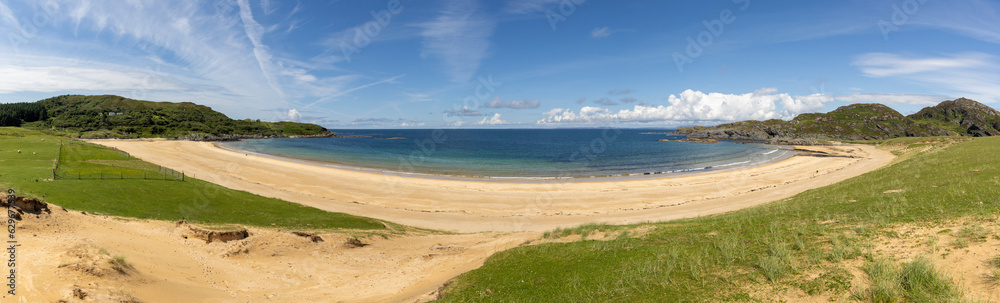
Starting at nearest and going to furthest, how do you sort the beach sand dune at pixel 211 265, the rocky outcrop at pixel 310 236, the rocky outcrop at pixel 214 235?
the beach sand dune at pixel 211 265, the rocky outcrop at pixel 214 235, the rocky outcrop at pixel 310 236

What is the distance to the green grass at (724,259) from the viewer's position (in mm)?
9312

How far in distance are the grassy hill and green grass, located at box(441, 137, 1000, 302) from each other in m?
185

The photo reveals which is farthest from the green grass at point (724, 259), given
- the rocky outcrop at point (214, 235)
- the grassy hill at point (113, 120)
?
the grassy hill at point (113, 120)

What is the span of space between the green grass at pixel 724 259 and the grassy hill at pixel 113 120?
606 feet

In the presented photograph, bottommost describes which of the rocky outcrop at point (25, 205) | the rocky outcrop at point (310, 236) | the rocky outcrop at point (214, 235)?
the rocky outcrop at point (310, 236)

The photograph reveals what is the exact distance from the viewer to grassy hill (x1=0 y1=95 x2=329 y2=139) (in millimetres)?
141375

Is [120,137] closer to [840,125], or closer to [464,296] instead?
[464,296]

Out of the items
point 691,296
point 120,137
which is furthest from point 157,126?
point 691,296

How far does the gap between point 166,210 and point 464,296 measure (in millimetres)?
22474

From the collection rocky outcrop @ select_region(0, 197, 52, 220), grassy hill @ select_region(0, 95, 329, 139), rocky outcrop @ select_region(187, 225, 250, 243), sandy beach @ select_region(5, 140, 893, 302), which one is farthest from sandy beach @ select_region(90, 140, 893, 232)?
grassy hill @ select_region(0, 95, 329, 139)

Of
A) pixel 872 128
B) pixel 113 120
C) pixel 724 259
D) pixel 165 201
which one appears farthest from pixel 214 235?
pixel 872 128

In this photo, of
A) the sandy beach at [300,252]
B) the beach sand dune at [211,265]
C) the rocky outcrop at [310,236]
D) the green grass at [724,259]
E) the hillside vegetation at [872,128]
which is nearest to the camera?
the green grass at [724,259]

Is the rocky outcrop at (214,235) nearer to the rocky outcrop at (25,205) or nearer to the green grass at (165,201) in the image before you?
the rocky outcrop at (25,205)

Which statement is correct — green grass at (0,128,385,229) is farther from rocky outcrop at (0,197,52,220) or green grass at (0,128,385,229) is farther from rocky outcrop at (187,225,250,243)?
rocky outcrop at (0,197,52,220)
